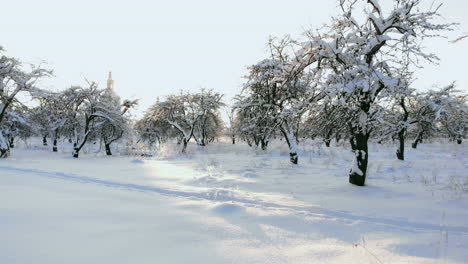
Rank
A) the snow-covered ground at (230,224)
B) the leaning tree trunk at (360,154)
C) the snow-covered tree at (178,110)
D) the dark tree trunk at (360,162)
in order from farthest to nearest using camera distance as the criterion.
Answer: the snow-covered tree at (178,110)
the dark tree trunk at (360,162)
the leaning tree trunk at (360,154)
the snow-covered ground at (230,224)

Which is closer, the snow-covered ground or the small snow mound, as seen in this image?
the snow-covered ground

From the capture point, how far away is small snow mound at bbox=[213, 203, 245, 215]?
550 centimetres

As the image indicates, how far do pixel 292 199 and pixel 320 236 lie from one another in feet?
8.16

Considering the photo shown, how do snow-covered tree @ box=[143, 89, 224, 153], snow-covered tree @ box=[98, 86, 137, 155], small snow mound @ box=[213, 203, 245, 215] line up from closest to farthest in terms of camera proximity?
small snow mound @ box=[213, 203, 245, 215]
snow-covered tree @ box=[98, 86, 137, 155]
snow-covered tree @ box=[143, 89, 224, 153]

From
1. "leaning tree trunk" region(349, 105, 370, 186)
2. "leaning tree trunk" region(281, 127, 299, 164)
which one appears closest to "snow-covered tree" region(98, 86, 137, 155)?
"leaning tree trunk" region(281, 127, 299, 164)

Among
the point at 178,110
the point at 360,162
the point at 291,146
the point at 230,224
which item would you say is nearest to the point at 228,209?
the point at 230,224

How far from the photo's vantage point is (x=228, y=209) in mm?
5582

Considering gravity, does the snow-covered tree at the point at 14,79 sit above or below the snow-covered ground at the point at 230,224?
above

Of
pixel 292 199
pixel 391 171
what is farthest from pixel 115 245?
pixel 391 171

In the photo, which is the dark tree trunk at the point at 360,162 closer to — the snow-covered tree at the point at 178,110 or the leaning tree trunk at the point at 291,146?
the leaning tree trunk at the point at 291,146

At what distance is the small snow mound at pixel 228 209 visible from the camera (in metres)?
5.50

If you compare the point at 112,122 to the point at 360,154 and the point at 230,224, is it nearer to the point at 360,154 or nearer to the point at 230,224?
the point at 360,154

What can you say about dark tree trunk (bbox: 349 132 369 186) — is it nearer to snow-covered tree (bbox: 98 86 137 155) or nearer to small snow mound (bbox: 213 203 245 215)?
small snow mound (bbox: 213 203 245 215)

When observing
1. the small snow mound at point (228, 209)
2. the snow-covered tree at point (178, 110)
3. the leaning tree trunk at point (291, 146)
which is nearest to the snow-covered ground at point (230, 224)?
the small snow mound at point (228, 209)
